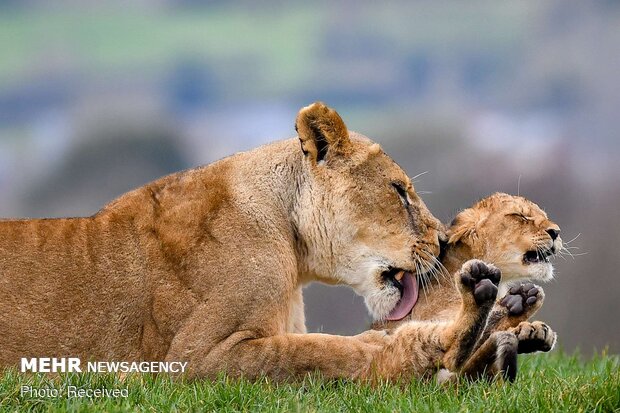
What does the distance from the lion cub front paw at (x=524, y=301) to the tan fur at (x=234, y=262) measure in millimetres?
499

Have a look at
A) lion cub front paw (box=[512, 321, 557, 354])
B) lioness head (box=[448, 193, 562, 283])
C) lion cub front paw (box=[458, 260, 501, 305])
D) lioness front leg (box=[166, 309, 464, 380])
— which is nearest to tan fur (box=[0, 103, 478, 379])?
lioness front leg (box=[166, 309, 464, 380])

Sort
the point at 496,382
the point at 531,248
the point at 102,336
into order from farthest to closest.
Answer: the point at 531,248, the point at 102,336, the point at 496,382

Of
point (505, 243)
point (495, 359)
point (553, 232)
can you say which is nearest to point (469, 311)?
point (495, 359)

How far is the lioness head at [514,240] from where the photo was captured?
5.59 meters

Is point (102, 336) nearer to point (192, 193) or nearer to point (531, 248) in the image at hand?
point (192, 193)

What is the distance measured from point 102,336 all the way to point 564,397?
219 centimetres

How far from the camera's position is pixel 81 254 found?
17.0ft

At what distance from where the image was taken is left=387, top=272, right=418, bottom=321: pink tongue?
5.41 m

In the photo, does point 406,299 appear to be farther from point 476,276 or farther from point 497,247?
point 476,276

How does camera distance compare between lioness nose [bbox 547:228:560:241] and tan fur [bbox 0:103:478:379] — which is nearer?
tan fur [bbox 0:103:478:379]

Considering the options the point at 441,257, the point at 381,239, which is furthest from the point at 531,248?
the point at 381,239

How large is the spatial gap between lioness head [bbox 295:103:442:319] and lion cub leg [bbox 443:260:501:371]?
78 centimetres

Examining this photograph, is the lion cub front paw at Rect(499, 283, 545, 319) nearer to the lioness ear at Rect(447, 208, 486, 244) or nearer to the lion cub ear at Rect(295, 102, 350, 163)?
the lioness ear at Rect(447, 208, 486, 244)

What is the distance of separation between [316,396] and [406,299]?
1.12m
